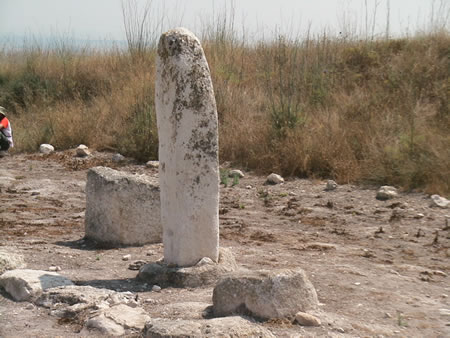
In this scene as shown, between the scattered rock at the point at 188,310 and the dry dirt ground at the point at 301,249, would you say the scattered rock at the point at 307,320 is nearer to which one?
the dry dirt ground at the point at 301,249

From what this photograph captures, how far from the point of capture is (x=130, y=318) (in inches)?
175

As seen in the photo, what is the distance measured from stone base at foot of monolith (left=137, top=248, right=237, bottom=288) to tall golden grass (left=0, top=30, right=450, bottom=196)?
4.06 metres

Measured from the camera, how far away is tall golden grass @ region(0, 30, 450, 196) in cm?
958

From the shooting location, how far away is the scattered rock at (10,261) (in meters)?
5.39

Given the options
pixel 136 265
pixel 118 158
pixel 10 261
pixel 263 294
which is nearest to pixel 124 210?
pixel 136 265

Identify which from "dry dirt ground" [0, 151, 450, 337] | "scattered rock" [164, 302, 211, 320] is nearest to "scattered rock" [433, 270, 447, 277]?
"dry dirt ground" [0, 151, 450, 337]

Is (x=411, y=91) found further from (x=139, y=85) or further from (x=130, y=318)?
(x=130, y=318)

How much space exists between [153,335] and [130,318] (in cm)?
59

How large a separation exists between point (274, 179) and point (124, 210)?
3422mm

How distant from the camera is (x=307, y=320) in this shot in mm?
4336

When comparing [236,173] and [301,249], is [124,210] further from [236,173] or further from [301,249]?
[236,173]

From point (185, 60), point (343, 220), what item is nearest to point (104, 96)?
point (343, 220)

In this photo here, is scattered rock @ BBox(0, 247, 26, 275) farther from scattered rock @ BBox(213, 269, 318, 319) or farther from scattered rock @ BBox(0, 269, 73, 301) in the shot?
scattered rock @ BBox(213, 269, 318, 319)

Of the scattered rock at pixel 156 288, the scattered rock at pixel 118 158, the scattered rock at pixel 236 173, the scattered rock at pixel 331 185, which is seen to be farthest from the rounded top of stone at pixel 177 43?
the scattered rock at pixel 118 158
